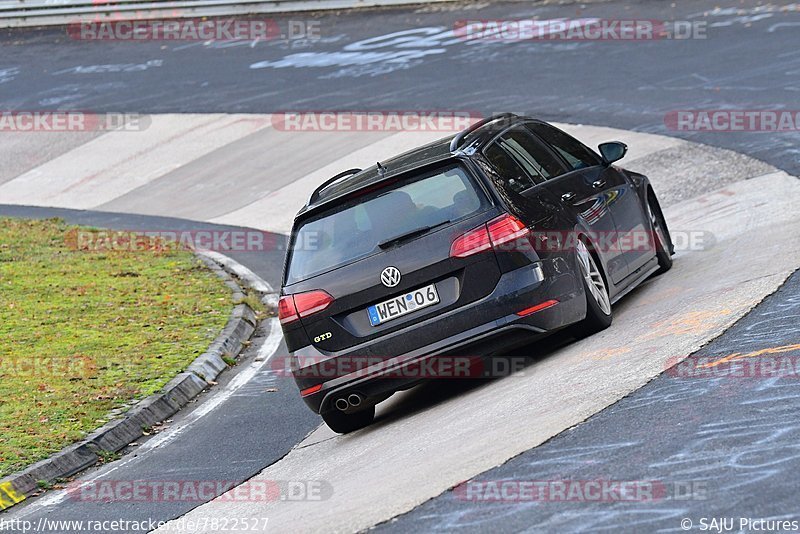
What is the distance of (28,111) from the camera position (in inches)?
1037

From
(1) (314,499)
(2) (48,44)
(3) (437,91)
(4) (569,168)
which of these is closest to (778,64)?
(3) (437,91)

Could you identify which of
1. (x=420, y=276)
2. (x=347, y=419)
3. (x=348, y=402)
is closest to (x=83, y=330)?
(x=347, y=419)

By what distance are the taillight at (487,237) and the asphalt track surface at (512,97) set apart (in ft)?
4.60

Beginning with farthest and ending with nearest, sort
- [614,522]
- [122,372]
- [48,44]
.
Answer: [48,44]
[122,372]
[614,522]

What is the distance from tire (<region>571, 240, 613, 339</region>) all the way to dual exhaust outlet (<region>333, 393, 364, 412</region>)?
1568mm

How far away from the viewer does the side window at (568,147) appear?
9.99 metres

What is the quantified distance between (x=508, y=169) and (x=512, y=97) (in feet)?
37.7

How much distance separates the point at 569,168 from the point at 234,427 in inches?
122

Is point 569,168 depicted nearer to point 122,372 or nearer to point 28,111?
point 122,372

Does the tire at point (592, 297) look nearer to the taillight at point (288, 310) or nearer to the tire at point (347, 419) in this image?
the tire at point (347, 419)

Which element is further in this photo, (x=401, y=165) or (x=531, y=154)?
(x=531, y=154)

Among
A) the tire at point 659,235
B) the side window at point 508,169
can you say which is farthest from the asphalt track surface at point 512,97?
the tire at point 659,235

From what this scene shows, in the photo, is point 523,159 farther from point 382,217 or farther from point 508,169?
point 382,217

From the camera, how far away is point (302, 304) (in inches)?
328
